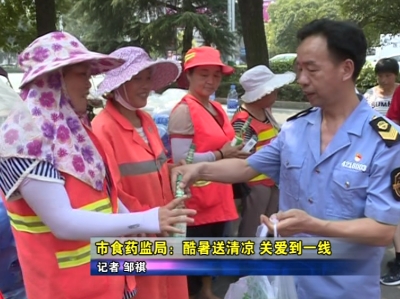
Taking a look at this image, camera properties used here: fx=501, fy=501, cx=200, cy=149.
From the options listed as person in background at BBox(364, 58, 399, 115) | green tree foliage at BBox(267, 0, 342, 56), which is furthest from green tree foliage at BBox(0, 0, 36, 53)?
green tree foliage at BBox(267, 0, 342, 56)

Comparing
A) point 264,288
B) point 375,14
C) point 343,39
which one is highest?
point 375,14

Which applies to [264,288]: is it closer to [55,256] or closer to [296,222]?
[296,222]

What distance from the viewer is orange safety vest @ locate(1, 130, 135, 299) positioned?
174 centimetres

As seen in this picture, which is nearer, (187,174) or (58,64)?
(58,64)

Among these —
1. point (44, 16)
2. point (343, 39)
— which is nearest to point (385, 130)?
point (343, 39)

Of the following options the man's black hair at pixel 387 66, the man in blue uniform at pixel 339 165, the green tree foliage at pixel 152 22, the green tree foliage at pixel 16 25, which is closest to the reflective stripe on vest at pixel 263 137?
the man's black hair at pixel 387 66

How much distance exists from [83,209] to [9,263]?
758mm

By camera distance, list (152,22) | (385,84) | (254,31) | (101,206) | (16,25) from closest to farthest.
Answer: (101,206) < (385,84) < (254,31) < (16,25) < (152,22)

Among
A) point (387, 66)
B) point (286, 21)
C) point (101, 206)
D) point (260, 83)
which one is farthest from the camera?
point (286, 21)

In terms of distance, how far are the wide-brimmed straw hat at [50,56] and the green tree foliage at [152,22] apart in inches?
607

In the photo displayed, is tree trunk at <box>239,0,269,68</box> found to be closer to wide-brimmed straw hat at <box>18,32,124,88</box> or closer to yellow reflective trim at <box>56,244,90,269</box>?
wide-brimmed straw hat at <box>18,32,124,88</box>

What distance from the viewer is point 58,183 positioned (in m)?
1.65

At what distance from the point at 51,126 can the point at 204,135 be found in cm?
153

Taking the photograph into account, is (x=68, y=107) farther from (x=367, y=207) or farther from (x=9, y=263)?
(x=367, y=207)
